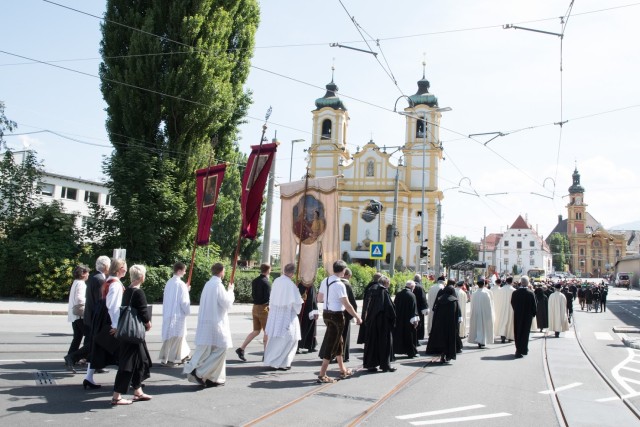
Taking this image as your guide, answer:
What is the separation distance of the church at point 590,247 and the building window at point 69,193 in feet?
358

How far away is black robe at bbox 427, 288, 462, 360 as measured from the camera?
37.6 feet

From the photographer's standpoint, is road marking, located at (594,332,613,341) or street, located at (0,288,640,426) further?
road marking, located at (594,332,613,341)

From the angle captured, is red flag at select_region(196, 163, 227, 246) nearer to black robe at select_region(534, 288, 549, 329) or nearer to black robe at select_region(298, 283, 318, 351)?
black robe at select_region(298, 283, 318, 351)

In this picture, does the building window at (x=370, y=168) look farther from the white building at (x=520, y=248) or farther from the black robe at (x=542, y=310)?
the black robe at (x=542, y=310)

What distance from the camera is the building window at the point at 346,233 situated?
74.6 meters

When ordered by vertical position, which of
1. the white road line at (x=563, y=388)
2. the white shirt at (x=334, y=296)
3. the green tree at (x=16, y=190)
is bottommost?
the white road line at (x=563, y=388)

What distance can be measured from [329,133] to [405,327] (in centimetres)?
6402

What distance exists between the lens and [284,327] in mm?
9633

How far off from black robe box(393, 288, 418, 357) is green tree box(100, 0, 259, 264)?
1266 centimetres

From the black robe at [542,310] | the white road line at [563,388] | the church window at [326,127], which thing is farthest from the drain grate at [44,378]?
the church window at [326,127]

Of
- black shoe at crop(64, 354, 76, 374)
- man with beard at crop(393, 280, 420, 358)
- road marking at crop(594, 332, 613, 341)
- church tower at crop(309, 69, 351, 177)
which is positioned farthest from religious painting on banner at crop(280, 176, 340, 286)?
church tower at crop(309, 69, 351, 177)

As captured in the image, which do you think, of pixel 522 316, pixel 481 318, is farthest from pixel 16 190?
pixel 522 316

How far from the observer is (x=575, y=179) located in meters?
116

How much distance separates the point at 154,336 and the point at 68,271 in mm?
8834
